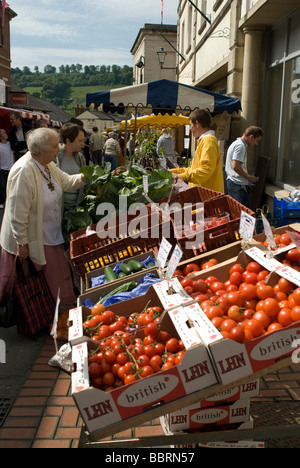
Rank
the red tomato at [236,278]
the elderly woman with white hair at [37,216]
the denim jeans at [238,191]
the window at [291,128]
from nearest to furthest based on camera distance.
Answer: the red tomato at [236,278] → the elderly woman with white hair at [37,216] → the denim jeans at [238,191] → the window at [291,128]

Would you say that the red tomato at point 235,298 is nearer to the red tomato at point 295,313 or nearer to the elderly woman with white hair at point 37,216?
the red tomato at point 295,313

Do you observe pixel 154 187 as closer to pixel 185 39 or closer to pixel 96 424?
pixel 96 424

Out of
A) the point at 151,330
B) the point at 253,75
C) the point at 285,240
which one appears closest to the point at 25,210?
the point at 151,330

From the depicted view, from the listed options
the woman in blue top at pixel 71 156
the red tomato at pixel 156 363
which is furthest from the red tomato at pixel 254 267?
the woman in blue top at pixel 71 156

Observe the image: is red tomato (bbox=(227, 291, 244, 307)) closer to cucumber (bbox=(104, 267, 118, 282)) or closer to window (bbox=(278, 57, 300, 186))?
cucumber (bbox=(104, 267, 118, 282))

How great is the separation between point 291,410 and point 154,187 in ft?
8.61

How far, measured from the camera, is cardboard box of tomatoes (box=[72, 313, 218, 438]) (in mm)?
1896

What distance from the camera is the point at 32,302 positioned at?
423 cm

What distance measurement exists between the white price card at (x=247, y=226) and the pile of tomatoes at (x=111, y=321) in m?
0.79

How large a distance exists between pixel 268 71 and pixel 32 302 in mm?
7243

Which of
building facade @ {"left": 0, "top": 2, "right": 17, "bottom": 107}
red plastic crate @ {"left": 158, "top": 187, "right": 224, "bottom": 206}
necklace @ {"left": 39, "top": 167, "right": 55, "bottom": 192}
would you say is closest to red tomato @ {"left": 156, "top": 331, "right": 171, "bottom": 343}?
necklace @ {"left": 39, "top": 167, "right": 55, "bottom": 192}

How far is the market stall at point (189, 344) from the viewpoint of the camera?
1.95 meters

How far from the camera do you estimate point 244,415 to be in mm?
2332

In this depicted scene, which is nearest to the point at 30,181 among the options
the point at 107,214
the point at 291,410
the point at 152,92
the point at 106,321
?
the point at 107,214
